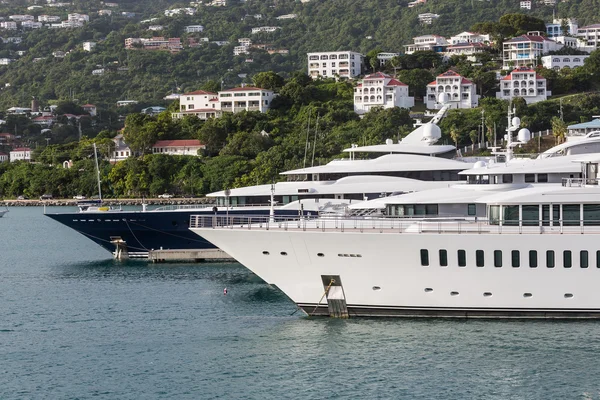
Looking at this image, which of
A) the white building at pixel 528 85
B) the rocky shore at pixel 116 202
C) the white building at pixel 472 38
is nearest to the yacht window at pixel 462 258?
the rocky shore at pixel 116 202

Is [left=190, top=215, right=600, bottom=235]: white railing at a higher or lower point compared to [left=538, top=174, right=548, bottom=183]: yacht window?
lower

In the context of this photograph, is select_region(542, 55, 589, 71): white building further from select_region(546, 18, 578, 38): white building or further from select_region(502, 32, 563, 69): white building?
select_region(546, 18, 578, 38): white building

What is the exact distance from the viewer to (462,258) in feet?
97.0

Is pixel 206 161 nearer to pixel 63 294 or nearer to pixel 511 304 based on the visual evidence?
pixel 63 294

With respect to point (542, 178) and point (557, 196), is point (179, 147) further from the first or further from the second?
point (557, 196)

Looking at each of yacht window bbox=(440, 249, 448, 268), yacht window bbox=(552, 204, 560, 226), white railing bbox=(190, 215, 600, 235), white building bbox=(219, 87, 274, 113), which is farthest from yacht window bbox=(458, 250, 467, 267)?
white building bbox=(219, 87, 274, 113)

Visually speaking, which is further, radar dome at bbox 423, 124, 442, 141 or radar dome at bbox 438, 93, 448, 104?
radar dome at bbox 423, 124, 442, 141

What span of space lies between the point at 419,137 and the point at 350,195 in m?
7.60

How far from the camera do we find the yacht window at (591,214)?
29859 mm

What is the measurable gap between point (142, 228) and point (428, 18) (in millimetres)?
150736

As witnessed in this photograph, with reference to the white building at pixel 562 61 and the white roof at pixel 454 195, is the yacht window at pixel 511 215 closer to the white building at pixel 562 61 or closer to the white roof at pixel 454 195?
the white roof at pixel 454 195

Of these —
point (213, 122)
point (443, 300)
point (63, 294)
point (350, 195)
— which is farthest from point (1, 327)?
point (213, 122)

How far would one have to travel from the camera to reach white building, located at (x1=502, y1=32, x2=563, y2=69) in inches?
4948

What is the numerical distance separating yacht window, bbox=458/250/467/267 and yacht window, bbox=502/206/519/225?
1.59 metres
